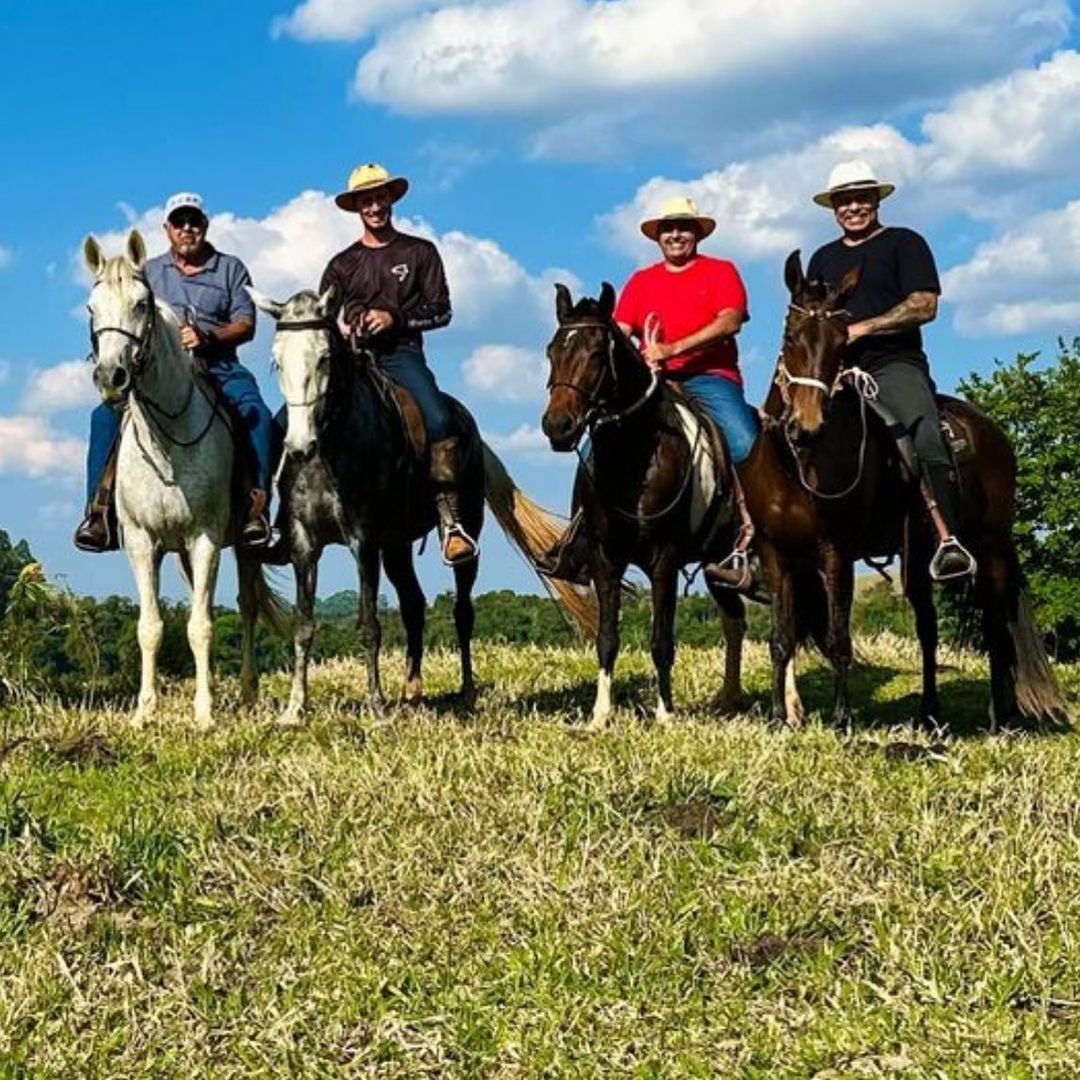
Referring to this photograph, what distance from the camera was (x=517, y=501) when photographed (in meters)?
13.4

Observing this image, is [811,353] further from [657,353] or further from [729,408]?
[729,408]

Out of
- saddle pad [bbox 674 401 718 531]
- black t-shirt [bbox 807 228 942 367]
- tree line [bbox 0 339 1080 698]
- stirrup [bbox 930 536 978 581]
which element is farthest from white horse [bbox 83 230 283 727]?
tree line [bbox 0 339 1080 698]

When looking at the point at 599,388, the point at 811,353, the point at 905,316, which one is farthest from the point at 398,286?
the point at 905,316

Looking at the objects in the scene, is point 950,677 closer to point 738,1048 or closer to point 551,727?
point 551,727

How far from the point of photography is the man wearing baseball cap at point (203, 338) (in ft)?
35.8

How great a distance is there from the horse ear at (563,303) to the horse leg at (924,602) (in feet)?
9.24

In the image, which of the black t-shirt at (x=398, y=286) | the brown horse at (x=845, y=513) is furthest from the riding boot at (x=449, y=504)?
the brown horse at (x=845, y=513)

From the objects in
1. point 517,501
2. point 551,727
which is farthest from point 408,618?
point 551,727

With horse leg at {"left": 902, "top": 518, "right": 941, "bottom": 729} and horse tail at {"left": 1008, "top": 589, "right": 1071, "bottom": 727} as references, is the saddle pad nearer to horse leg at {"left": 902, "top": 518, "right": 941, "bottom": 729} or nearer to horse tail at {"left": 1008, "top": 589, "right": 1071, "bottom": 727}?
horse leg at {"left": 902, "top": 518, "right": 941, "bottom": 729}

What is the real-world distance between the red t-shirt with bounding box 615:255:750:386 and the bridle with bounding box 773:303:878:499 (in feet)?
3.61

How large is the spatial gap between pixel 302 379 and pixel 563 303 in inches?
71.5

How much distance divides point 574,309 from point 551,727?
109 inches

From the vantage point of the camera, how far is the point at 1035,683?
37.8 feet

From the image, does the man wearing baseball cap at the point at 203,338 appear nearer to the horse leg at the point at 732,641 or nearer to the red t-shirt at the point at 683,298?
the red t-shirt at the point at 683,298
